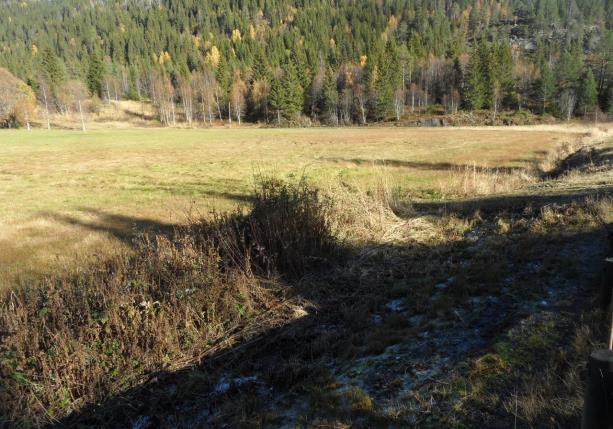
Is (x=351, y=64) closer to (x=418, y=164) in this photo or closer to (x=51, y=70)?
(x=51, y=70)

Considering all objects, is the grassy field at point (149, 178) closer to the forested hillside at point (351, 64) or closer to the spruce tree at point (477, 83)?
the spruce tree at point (477, 83)

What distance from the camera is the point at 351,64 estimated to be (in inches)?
4732

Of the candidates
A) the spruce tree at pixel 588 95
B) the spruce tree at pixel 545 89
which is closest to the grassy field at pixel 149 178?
the spruce tree at pixel 545 89

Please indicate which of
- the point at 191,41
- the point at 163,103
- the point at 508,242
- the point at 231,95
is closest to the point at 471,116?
the point at 231,95

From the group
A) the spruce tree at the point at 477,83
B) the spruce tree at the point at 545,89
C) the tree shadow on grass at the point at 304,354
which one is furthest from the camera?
the spruce tree at the point at 477,83

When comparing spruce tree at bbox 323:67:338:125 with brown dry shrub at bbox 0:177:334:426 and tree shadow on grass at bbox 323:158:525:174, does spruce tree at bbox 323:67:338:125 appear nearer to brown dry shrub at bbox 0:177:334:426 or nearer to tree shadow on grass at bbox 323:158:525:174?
tree shadow on grass at bbox 323:158:525:174

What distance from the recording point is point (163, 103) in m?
105

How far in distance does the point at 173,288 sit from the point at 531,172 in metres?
22.0

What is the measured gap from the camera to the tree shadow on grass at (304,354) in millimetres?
3904

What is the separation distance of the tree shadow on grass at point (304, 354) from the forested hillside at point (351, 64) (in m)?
95.0

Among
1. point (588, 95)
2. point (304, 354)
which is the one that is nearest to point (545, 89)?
point (588, 95)

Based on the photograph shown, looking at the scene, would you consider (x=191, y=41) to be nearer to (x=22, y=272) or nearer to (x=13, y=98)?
(x=13, y=98)

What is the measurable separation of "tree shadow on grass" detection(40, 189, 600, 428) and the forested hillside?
95047 millimetres

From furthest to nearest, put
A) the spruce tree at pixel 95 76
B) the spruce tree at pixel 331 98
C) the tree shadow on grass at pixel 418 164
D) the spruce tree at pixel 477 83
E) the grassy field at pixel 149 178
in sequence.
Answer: the spruce tree at pixel 95 76 < the spruce tree at pixel 331 98 < the spruce tree at pixel 477 83 < the tree shadow on grass at pixel 418 164 < the grassy field at pixel 149 178
